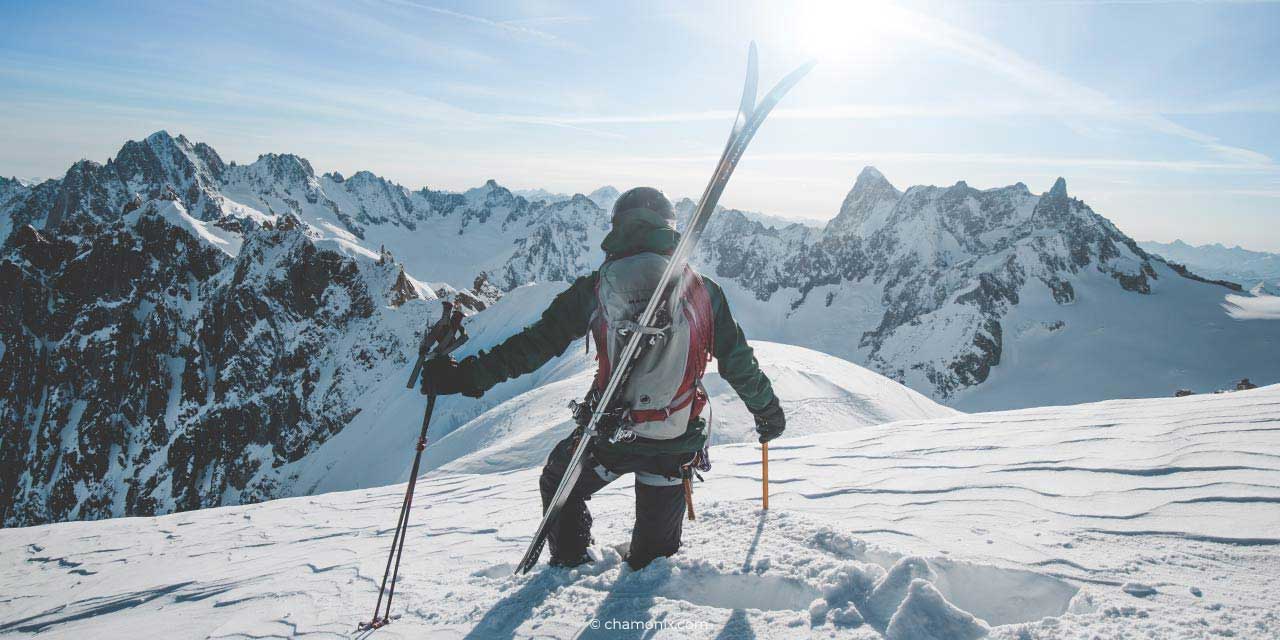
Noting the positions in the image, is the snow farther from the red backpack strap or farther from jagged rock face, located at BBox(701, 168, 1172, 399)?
the red backpack strap

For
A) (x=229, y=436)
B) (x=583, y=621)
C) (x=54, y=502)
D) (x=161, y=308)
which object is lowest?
(x=54, y=502)

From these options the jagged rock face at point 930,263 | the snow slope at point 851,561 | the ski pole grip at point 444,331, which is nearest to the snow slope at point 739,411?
the snow slope at point 851,561

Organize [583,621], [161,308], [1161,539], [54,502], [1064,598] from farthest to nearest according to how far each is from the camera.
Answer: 1. [161,308]
2. [54,502]
3. [1161,539]
4. [583,621]
5. [1064,598]

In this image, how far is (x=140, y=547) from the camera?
7.46m

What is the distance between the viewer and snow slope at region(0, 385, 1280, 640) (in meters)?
2.91

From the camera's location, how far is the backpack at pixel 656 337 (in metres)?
3.45

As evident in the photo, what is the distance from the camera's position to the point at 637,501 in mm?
3766

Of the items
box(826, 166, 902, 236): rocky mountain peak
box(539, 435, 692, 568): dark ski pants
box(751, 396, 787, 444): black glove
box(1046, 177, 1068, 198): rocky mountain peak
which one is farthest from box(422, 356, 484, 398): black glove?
box(826, 166, 902, 236): rocky mountain peak

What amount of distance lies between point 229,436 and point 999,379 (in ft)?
319

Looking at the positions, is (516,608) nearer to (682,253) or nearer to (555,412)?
(682,253)

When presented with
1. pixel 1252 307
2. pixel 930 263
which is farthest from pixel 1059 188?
pixel 1252 307


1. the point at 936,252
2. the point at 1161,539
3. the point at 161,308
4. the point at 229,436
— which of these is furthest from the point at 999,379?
the point at 161,308

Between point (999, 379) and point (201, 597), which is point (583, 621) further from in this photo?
point (999, 379)

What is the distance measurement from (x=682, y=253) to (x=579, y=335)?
3.46 feet
